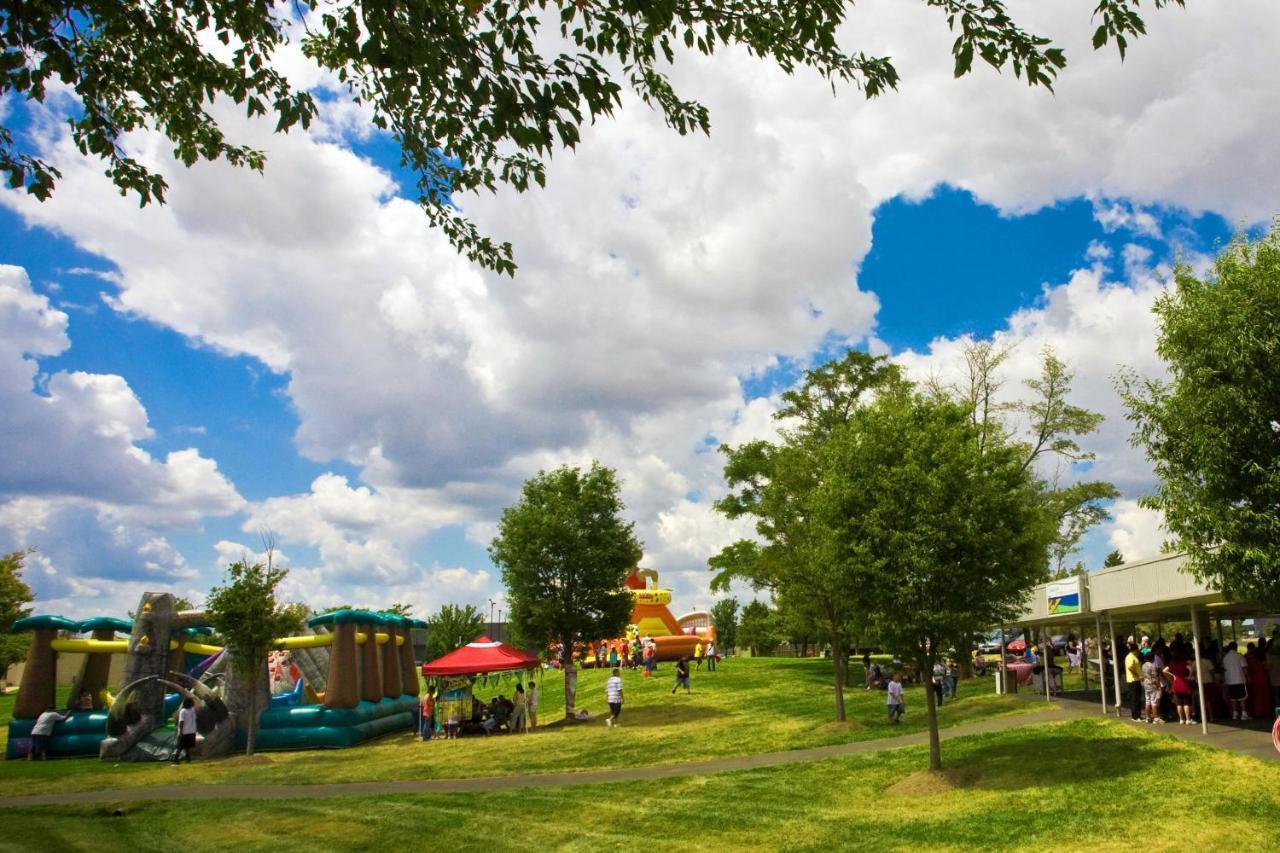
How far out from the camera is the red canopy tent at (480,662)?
1121 inches

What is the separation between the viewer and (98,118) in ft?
27.1

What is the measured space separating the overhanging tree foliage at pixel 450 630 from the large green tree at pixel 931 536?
50.4 m

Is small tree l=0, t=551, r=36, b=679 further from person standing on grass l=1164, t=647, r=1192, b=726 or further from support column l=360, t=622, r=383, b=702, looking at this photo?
person standing on grass l=1164, t=647, r=1192, b=726

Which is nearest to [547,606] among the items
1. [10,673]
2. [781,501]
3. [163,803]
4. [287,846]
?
[781,501]

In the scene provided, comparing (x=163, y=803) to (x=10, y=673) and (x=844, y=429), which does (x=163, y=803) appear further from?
(x=10, y=673)

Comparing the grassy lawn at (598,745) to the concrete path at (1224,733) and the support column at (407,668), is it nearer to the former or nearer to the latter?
the concrete path at (1224,733)

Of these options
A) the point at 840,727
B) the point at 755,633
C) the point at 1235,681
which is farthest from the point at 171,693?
the point at 755,633

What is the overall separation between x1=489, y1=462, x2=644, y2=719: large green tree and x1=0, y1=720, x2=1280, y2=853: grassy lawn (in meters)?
13.2

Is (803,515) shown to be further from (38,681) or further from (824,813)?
(38,681)

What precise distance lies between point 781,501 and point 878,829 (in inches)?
575

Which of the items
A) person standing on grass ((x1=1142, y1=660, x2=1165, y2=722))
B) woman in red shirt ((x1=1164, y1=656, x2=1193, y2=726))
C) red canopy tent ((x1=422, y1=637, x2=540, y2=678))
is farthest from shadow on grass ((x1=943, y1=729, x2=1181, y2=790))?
red canopy tent ((x1=422, y1=637, x2=540, y2=678))

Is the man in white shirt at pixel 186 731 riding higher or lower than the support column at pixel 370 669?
lower

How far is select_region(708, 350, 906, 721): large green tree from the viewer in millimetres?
19270

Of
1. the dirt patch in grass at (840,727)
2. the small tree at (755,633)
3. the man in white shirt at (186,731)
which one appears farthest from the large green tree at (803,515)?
the small tree at (755,633)
